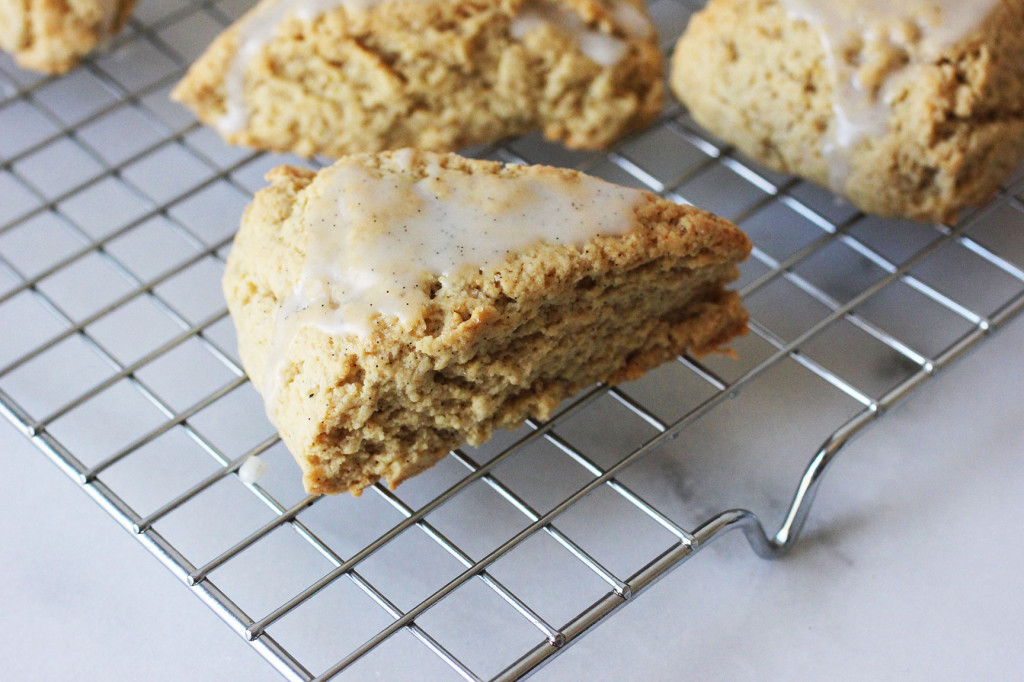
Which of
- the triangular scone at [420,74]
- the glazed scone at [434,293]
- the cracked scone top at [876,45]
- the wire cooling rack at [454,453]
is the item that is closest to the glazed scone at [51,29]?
the wire cooling rack at [454,453]

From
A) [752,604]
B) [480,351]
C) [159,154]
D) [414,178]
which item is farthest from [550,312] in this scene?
[159,154]

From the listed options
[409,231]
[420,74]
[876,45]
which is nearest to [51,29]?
[420,74]

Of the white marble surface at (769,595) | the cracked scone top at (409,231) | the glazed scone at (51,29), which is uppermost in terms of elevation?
the cracked scone top at (409,231)

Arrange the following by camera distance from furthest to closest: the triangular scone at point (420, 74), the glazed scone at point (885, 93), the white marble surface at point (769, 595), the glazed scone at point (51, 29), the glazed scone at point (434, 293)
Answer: the glazed scone at point (51, 29) < the triangular scone at point (420, 74) < the glazed scone at point (885, 93) < the white marble surface at point (769, 595) < the glazed scone at point (434, 293)

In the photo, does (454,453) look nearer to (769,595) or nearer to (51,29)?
(769,595)

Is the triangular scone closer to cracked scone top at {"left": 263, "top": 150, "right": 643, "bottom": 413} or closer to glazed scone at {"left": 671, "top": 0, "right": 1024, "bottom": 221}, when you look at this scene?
glazed scone at {"left": 671, "top": 0, "right": 1024, "bottom": 221}

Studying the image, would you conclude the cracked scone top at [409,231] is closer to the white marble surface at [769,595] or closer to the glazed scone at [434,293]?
the glazed scone at [434,293]

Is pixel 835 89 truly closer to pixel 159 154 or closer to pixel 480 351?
pixel 480 351
